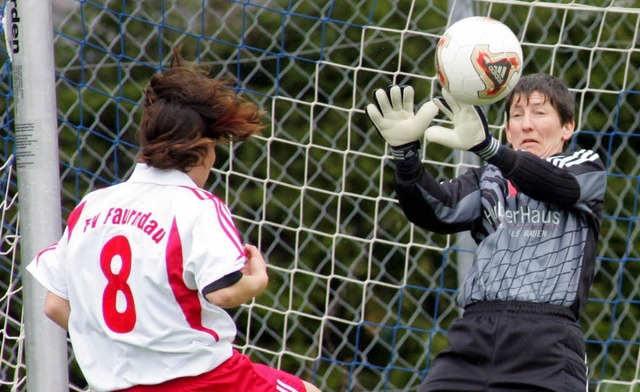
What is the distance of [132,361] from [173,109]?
0.62 metres

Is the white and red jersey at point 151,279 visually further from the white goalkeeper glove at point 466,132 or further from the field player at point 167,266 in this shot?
the white goalkeeper glove at point 466,132

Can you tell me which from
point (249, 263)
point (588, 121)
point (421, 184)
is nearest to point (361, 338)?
point (588, 121)

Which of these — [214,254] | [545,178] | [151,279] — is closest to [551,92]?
[545,178]

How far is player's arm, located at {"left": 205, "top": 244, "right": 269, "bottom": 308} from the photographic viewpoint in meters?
2.57

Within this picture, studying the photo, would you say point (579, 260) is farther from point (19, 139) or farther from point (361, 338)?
point (361, 338)

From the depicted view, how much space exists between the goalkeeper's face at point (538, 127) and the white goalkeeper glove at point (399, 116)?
1.19 feet

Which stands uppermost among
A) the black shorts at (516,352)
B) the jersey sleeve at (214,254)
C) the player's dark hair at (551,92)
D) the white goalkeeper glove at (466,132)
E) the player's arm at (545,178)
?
the player's dark hair at (551,92)

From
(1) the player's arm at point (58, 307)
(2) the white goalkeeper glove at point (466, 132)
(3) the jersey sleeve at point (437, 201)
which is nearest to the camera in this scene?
(1) the player's arm at point (58, 307)

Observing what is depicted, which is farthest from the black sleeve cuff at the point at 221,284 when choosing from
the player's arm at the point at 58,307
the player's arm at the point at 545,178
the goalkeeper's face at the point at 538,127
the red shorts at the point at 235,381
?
the goalkeeper's face at the point at 538,127

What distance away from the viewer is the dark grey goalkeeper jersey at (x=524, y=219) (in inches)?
125

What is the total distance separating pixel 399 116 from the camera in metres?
3.20

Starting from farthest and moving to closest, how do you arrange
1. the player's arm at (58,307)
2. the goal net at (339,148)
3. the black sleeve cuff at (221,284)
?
1. the goal net at (339,148)
2. the player's arm at (58,307)
3. the black sleeve cuff at (221,284)

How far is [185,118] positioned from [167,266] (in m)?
0.38

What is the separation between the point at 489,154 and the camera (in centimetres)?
311
